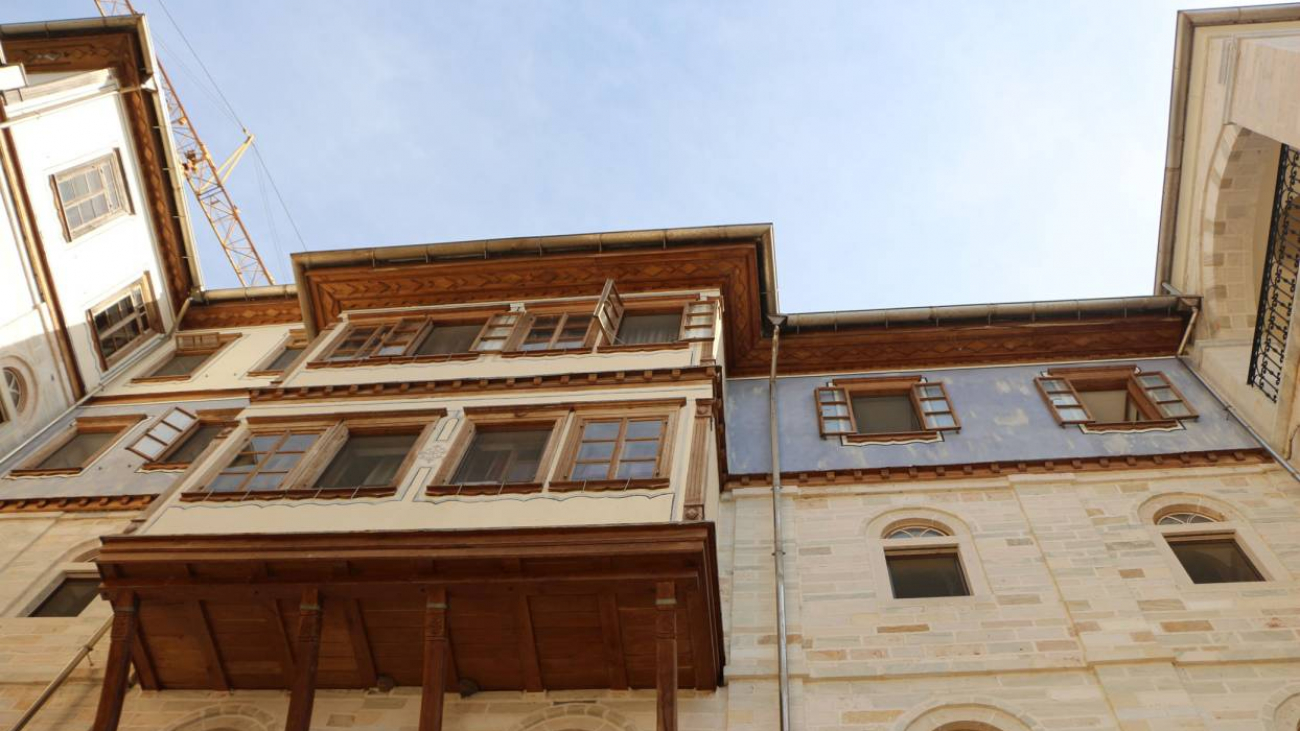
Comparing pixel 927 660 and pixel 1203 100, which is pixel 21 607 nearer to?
pixel 927 660

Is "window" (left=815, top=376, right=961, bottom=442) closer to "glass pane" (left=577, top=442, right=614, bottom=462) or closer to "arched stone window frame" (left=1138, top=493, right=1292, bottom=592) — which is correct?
"arched stone window frame" (left=1138, top=493, right=1292, bottom=592)

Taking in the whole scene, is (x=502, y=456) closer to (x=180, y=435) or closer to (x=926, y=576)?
(x=926, y=576)

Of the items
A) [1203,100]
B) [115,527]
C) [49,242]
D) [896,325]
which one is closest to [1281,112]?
[1203,100]

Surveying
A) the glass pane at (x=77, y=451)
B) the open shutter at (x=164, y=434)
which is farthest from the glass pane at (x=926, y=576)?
the glass pane at (x=77, y=451)

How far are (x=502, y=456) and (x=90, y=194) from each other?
43.2ft

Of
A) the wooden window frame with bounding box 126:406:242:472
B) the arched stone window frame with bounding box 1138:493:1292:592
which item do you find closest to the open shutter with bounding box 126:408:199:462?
the wooden window frame with bounding box 126:406:242:472

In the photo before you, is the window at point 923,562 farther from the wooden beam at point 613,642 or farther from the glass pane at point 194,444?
the glass pane at point 194,444

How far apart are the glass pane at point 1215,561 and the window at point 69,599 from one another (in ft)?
49.3

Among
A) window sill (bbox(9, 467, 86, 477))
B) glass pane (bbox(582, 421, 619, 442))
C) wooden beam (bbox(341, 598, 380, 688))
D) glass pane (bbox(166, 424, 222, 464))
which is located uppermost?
glass pane (bbox(166, 424, 222, 464))

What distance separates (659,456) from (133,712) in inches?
271

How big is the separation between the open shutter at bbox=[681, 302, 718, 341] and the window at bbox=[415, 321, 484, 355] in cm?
372

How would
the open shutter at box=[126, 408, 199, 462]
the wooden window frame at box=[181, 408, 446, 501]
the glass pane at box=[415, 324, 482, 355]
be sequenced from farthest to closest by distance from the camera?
the open shutter at box=[126, 408, 199, 462] < the glass pane at box=[415, 324, 482, 355] < the wooden window frame at box=[181, 408, 446, 501]

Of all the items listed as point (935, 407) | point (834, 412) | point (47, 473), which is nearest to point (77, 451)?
point (47, 473)

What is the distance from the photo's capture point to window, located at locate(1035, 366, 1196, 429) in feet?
49.7
